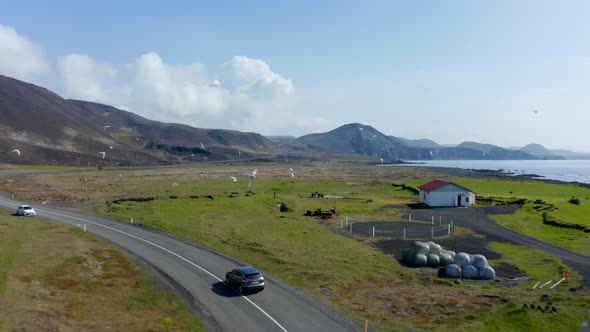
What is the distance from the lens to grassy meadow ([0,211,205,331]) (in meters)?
24.5

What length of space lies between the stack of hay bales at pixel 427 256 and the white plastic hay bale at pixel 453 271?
298 cm

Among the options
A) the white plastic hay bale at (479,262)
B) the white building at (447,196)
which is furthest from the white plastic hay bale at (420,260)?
the white building at (447,196)

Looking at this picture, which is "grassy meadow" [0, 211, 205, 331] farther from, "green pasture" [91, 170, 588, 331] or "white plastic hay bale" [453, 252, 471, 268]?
"white plastic hay bale" [453, 252, 471, 268]

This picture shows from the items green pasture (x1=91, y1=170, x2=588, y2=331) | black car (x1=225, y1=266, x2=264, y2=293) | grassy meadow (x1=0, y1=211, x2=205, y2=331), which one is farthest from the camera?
black car (x1=225, y1=266, x2=264, y2=293)

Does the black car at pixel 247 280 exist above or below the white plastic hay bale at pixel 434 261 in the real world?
above

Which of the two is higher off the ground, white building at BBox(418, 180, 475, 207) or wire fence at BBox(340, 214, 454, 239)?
white building at BBox(418, 180, 475, 207)

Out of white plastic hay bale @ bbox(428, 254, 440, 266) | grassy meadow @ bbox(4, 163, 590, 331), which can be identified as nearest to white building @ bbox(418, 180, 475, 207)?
grassy meadow @ bbox(4, 163, 590, 331)

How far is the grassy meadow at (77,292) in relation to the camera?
24.5 meters

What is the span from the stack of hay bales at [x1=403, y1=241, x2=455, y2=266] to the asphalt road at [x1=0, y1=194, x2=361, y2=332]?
15732 mm

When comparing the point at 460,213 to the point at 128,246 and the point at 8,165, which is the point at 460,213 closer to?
the point at 128,246

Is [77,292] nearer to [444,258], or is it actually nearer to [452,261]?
[452,261]

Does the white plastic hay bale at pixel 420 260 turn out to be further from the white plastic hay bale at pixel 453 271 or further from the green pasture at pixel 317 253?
the white plastic hay bale at pixel 453 271

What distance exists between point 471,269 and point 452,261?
2486 mm

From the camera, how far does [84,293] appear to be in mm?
29969
